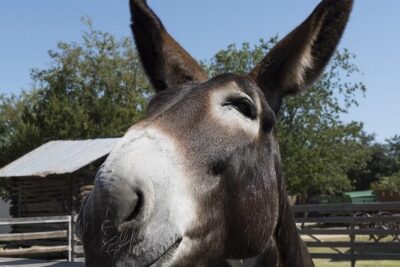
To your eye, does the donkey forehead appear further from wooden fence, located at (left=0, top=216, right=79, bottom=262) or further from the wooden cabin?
the wooden cabin

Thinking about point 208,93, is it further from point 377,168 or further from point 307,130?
point 377,168

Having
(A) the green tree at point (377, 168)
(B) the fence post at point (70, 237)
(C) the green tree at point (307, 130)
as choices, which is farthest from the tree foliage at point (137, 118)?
(A) the green tree at point (377, 168)

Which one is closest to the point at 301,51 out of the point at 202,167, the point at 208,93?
the point at 208,93

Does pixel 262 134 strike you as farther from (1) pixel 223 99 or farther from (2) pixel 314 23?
(2) pixel 314 23

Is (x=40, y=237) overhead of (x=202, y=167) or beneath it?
beneath

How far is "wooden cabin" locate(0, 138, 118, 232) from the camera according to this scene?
2009 centimetres

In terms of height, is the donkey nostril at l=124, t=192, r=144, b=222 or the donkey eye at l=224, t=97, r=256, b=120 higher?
the donkey eye at l=224, t=97, r=256, b=120

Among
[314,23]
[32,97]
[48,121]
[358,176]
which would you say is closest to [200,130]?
[314,23]

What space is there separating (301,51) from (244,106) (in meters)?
0.58

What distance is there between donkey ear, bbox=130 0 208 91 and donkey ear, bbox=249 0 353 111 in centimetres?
42

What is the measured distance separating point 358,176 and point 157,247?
7723 cm

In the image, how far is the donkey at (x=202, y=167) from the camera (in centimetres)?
182

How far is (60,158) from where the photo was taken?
21625mm

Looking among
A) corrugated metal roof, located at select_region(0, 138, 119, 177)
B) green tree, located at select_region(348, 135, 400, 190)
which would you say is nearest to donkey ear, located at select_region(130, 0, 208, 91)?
corrugated metal roof, located at select_region(0, 138, 119, 177)
